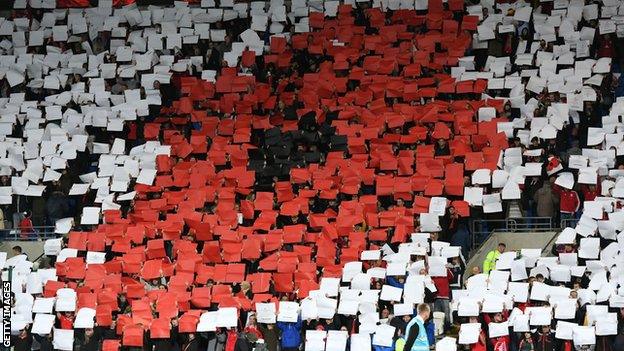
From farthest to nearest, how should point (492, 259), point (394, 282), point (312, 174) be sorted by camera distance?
point (312, 174), point (492, 259), point (394, 282)

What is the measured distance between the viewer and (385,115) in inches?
1224

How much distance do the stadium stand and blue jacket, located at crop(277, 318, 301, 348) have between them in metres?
0.02

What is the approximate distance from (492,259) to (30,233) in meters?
8.49

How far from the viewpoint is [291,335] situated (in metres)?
26.7

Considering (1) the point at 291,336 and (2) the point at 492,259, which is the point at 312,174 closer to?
(2) the point at 492,259

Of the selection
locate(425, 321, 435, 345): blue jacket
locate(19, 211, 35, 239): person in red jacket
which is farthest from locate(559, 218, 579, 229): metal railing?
locate(19, 211, 35, 239): person in red jacket

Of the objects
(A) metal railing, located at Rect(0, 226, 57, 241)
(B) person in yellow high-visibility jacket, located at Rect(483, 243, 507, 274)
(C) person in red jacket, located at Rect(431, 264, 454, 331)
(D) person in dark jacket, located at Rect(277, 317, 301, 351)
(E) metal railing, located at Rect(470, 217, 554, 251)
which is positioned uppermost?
(A) metal railing, located at Rect(0, 226, 57, 241)

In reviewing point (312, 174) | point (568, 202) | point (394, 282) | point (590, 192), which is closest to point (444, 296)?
point (394, 282)

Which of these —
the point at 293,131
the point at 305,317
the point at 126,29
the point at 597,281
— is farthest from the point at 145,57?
the point at 597,281

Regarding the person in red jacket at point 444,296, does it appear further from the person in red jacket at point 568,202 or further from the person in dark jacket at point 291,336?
the person in red jacket at point 568,202

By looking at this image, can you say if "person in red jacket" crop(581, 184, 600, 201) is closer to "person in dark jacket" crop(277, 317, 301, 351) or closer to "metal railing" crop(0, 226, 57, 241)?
"person in dark jacket" crop(277, 317, 301, 351)

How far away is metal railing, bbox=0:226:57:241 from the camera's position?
100ft

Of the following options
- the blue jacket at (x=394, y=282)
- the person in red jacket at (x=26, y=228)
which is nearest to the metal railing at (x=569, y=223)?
the blue jacket at (x=394, y=282)

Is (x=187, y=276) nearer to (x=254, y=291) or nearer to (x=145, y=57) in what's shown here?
(x=254, y=291)
